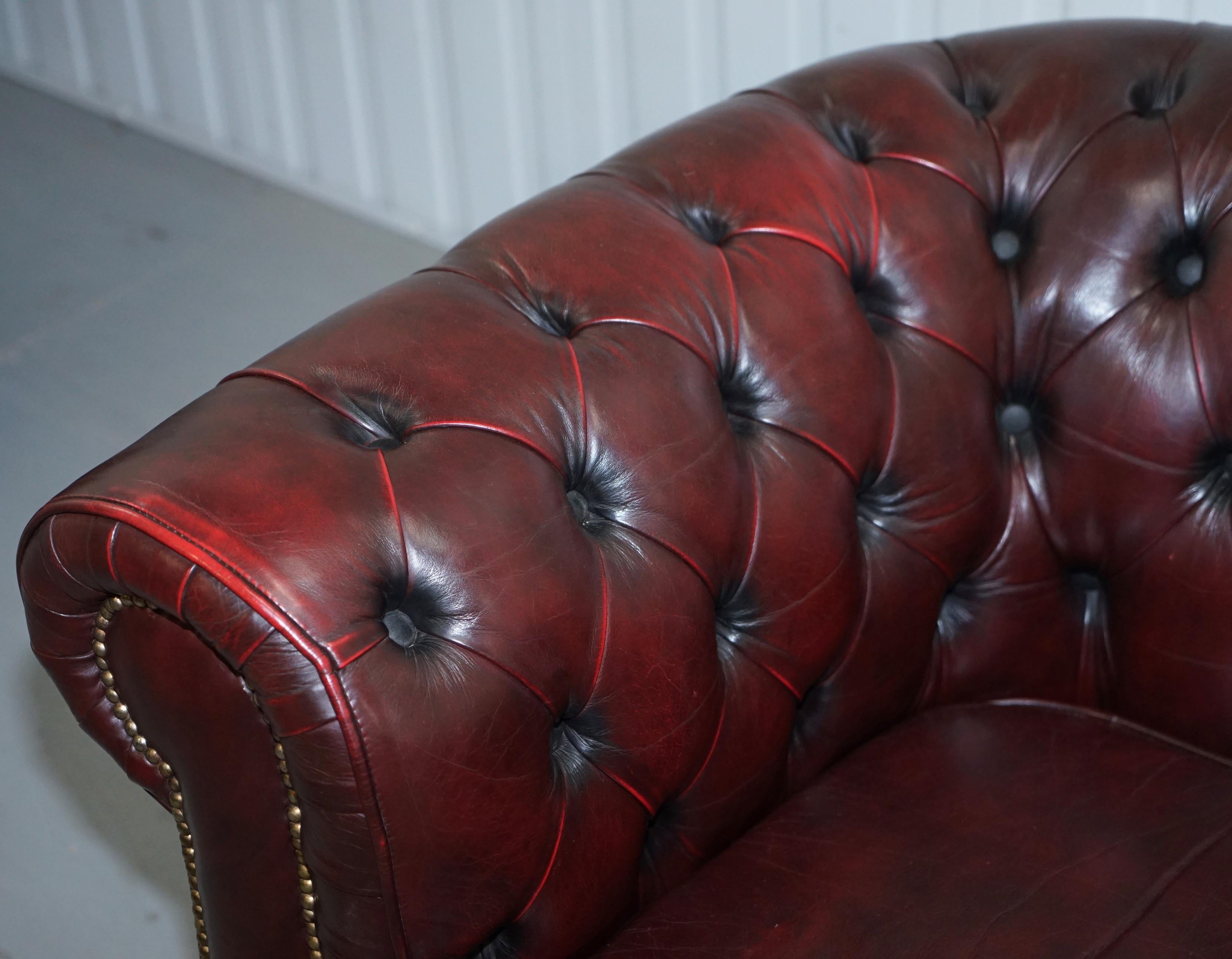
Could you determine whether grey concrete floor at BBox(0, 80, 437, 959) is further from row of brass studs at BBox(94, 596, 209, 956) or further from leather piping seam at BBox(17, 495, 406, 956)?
leather piping seam at BBox(17, 495, 406, 956)

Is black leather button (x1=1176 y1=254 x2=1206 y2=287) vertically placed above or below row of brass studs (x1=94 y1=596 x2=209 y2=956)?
above

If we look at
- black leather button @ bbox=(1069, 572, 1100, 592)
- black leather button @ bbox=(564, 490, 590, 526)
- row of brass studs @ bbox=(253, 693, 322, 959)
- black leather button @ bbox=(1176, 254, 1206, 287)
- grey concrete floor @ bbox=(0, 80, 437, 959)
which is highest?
black leather button @ bbox=(1176, 254, 1206, 287)

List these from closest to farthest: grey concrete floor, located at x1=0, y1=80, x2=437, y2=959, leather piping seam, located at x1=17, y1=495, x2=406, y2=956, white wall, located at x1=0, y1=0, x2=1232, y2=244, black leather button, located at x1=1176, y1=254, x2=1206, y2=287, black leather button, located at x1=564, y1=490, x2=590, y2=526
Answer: leather piping seam, located at x1=17, y1=495, x2=406, y2=956 → black leather button, located at x1=564, y1=490, x2=590, y2=526 → black leather button, located at x1=1176, y1=254, x2=1206, y2=287 → grey concrete floor, located at x1=0, y1=80, x2=437, y2=959 → white wall, located at x1=0, y1=0, x2=1232, y2=244

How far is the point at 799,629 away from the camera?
980 mm

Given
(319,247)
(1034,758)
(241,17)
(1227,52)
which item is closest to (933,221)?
(1227,52)

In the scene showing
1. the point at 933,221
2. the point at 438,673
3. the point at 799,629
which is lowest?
the point at 799,629

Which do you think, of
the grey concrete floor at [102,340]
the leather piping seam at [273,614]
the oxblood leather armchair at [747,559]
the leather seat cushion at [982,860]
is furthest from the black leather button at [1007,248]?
the grey concrete floor at [102,340]

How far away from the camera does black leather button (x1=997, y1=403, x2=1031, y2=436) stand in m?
1.15

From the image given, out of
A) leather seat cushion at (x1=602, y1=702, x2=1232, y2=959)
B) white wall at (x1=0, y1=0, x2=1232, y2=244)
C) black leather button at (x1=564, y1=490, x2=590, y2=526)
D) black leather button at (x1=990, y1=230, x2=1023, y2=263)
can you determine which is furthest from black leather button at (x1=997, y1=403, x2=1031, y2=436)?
white wall at (x1=0, y1=0, x2=1232, y2=244)

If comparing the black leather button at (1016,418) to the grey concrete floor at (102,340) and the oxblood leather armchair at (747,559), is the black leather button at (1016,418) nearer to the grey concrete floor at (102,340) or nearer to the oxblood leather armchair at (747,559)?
the oxblood leather armchair at (747,559)

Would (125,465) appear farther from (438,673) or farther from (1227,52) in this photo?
(1227,52)

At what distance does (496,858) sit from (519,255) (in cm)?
43

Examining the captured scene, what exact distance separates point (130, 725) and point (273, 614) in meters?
0.18

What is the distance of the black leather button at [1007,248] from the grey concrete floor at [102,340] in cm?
109
